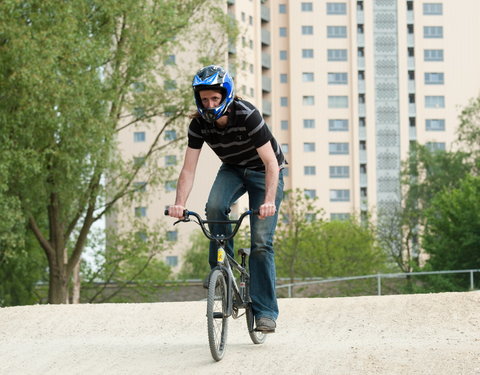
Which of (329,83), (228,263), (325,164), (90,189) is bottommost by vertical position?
(228,263)

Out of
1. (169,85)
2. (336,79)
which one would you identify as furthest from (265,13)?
(169,85)

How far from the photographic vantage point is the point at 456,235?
38812 mm

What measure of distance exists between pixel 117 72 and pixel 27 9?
3828 mm

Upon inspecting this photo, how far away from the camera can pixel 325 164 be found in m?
94.6

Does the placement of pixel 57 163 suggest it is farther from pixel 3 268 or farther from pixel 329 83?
pixel 329 83

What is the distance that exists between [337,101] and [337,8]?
9.41m

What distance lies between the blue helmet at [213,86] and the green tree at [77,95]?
1360 centimetres

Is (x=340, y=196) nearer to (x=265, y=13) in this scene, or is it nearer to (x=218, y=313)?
(x=265, y=13)

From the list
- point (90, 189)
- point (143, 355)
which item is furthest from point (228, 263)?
point (90, 189)

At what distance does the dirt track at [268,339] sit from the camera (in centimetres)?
739

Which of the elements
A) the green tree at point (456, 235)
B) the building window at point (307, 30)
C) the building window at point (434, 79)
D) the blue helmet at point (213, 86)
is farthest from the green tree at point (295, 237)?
the building window at point (434, 79)

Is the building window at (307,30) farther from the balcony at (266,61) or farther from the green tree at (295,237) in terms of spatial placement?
the green tree at (295,237)

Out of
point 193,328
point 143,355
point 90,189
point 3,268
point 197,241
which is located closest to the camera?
point 143,355

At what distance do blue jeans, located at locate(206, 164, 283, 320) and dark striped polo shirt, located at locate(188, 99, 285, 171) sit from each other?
0.47ft
